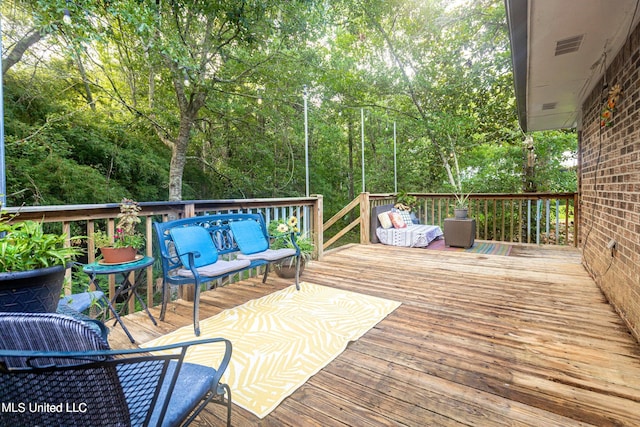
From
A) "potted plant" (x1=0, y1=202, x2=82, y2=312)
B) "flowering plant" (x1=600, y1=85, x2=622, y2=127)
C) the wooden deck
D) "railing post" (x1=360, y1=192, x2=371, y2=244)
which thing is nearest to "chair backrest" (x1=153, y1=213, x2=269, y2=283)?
the wooden deck

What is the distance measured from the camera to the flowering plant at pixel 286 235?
3475mm

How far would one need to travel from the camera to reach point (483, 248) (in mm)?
5453

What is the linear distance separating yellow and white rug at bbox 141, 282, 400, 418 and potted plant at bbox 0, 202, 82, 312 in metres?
0.91

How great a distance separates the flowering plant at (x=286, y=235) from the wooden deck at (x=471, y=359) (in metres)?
0.43

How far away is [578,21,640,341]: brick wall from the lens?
86.0 inches

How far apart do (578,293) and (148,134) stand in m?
8.47

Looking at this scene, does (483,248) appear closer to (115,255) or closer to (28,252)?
(115,255)

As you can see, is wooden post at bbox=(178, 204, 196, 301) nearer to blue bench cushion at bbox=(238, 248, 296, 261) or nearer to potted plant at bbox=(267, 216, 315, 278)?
blue bench cushion at bbox=(238, 248, 296, 261)

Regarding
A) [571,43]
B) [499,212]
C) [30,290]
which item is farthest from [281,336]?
[499,212]

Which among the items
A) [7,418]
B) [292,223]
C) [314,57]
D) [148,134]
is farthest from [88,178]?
[7,418]

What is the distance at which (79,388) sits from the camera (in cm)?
78

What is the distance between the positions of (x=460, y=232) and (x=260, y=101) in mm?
4896

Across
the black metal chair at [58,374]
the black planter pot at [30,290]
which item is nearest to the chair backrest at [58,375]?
the black metal chair at [58,374]

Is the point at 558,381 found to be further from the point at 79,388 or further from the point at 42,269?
the point at 42,269
